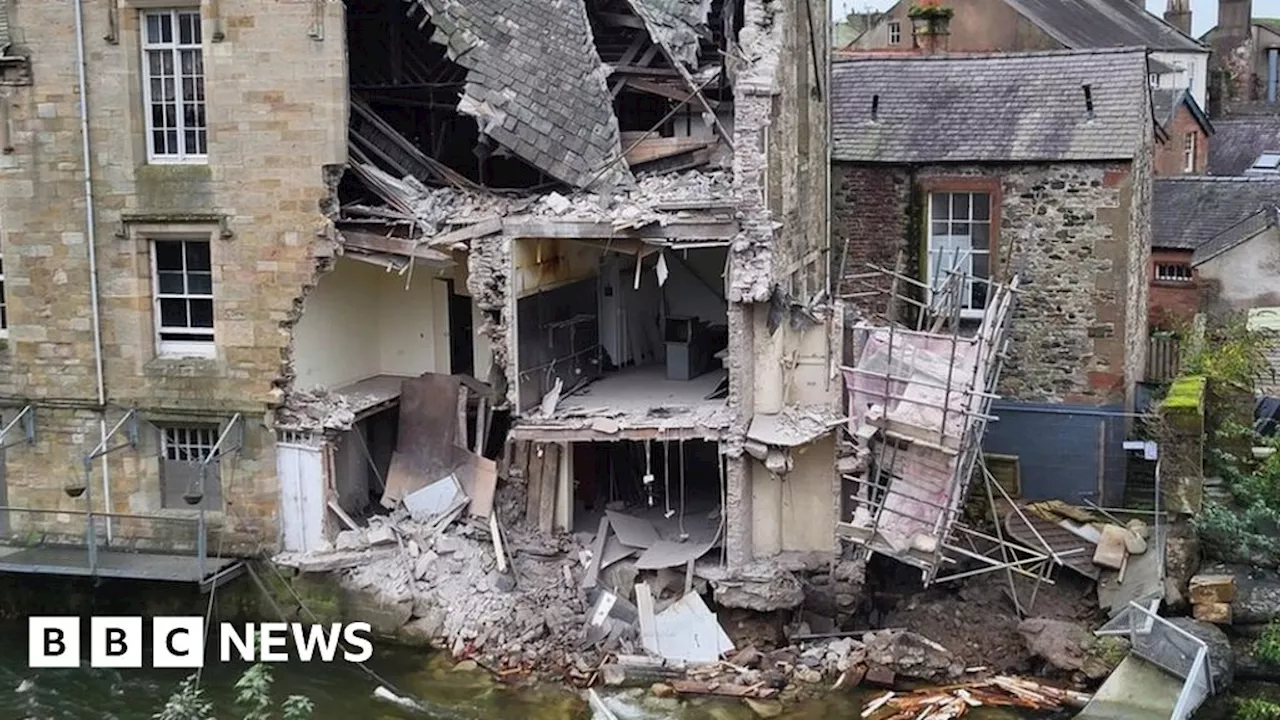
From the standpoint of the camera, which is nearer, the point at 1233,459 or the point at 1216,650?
the point at 1216,650

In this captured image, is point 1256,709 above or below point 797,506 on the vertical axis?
below

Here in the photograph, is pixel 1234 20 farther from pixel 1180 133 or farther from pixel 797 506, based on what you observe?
pixel 797 506

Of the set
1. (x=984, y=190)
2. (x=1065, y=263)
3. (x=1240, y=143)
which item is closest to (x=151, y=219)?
(x=984, y=190)

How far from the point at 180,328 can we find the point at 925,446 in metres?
10.8

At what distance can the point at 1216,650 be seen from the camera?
52.3 feet

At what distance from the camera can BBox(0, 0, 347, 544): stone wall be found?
19.0 metres

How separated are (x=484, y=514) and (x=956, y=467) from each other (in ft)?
22.7

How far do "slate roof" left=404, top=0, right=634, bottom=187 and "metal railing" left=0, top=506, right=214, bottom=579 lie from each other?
23.2ft

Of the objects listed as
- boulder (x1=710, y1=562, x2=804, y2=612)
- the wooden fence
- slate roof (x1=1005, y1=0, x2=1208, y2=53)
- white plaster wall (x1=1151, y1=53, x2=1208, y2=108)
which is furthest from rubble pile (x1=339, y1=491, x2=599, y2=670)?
white plaster wall (x1=1151, y1=53, x2=1208, y2=108)

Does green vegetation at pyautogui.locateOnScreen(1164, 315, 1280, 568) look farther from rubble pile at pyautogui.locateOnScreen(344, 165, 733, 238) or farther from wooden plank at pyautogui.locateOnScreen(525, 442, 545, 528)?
wooden plank at pyautogui.locateOnScreen(525, 442, 545, 528)

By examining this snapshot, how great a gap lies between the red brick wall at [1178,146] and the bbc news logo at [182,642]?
22145 mm

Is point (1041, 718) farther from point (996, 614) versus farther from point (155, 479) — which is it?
point (155, 479)

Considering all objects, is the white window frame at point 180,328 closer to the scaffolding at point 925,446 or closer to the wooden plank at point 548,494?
the wooden plank at point 548,494

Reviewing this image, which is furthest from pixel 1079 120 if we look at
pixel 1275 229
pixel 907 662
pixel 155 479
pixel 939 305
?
pixel 155 479
